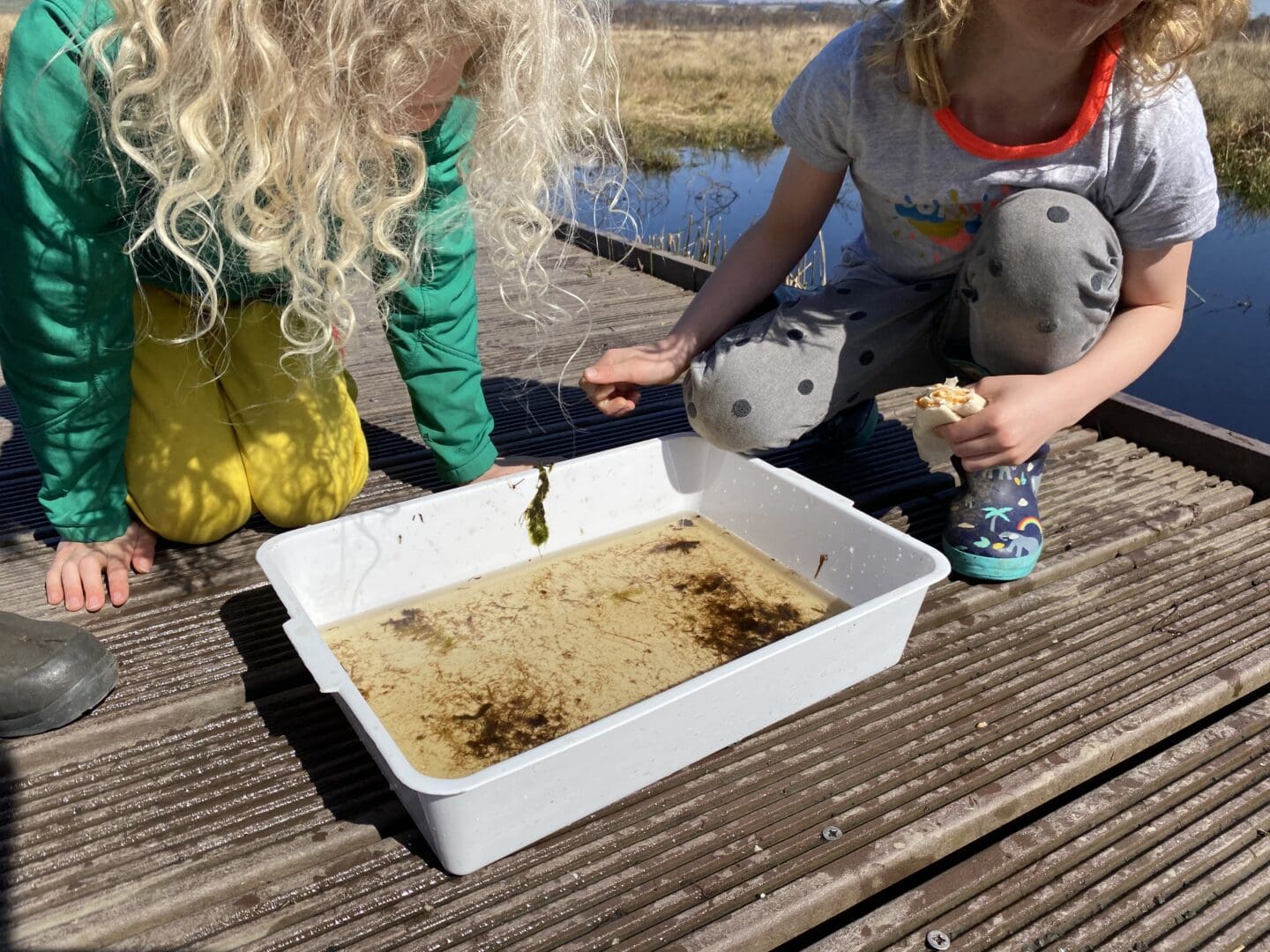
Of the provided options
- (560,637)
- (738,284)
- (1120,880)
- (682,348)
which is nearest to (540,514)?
(560,637)

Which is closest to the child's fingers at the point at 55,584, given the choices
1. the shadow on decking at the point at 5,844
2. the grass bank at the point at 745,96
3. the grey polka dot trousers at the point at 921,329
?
the shadow on decking at the point at 5,844

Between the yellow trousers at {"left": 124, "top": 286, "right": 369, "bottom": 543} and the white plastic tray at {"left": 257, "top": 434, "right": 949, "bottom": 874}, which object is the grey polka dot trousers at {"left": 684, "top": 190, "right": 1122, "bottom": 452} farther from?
the yellow trousers at {"left": 124, "top": 286, "right": 369, "bottom": 543}

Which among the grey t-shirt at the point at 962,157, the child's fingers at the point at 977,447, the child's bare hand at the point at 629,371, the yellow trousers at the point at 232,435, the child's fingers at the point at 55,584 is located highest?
the grey t-shirt at the point at 962,157

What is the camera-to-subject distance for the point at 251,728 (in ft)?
3.59

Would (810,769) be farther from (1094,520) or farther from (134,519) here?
(134,519)

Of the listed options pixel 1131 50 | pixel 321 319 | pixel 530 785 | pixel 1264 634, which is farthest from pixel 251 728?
pixel 1131 50

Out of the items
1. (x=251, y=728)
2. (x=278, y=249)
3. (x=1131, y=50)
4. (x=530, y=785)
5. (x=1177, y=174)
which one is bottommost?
(x=251, y=728)

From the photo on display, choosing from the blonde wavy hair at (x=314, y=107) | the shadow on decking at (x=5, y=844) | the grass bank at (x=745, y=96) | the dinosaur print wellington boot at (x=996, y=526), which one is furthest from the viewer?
the grass bank at (x=745, y=96)

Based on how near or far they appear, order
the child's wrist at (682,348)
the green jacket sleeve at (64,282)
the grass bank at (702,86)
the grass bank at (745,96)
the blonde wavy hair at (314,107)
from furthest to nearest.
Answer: the grass bank at (702,86)
the grass bank at (745,96)
the child's wrist at (682,348)
the green jacket sleeve at (64,282)
the blonde wavy hair at (314,107)

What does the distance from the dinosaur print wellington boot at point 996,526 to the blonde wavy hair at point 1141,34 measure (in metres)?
0.56

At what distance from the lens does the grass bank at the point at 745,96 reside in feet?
21.3

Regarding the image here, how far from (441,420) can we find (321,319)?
0.39 m

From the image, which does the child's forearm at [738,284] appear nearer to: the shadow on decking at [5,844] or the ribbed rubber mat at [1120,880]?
the ribbed rubber mat at [1120,880]

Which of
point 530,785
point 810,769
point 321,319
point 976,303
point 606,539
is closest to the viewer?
point 530,785
